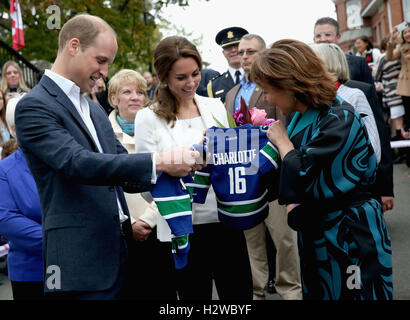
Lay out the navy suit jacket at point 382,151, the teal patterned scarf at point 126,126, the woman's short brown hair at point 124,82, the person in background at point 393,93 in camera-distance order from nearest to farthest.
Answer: the navy suit jacket at point 382,151
the teal patterned scarf at point 126,126
the woman's short brown hair at point 124,82
the person in background at point 393,93

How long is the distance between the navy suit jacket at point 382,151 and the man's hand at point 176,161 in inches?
85.3

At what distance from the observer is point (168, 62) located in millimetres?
3375

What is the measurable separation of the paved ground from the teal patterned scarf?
77.5 inches

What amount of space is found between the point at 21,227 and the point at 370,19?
47.6 meters

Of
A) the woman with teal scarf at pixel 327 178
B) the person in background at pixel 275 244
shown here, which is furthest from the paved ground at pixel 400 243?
the woman with teal scarf at pixel 327 178

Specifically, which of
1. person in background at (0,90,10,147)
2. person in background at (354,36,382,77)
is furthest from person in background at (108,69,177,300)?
person in background at (354,36,382,77)

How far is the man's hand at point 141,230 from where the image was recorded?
3.48 m

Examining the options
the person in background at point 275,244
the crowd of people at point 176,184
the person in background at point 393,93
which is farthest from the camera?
the person in background at point 393,93

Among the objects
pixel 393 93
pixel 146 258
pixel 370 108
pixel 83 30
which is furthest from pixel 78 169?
pixel 393 93

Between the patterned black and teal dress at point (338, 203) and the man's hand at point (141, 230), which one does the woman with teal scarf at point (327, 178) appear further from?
the man's hand at point (141, 230)

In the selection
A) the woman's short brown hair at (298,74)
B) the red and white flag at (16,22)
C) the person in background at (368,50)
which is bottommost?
the woman's short brown hair at (298,74)

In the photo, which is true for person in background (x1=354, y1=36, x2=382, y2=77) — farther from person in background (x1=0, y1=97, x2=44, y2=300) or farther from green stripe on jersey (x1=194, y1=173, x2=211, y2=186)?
person in background (x1=0, y1=97, x2=44, y2=300)

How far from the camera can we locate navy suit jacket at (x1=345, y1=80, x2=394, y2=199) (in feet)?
13.8
